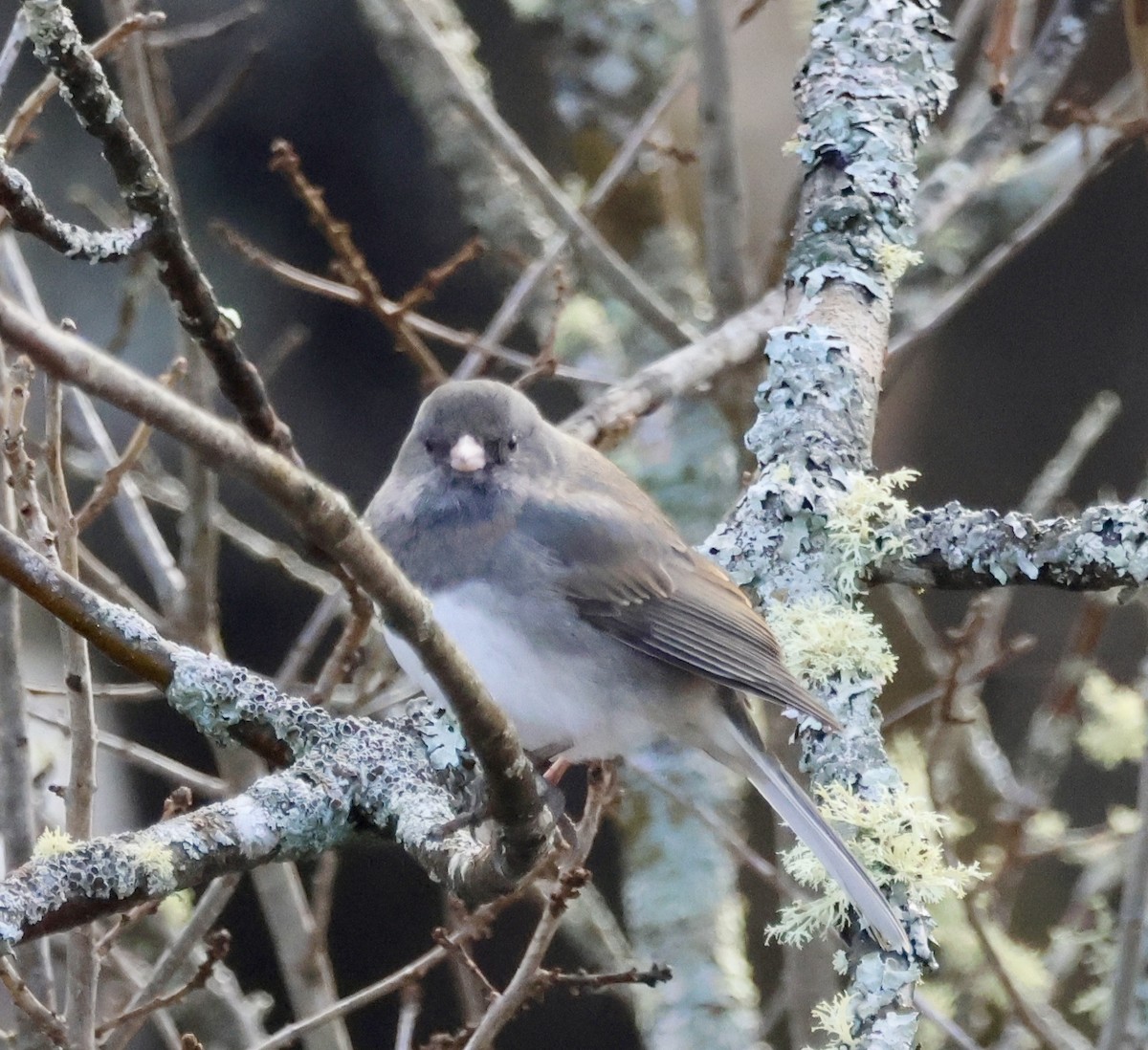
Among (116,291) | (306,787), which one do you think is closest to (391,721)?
(306,787)

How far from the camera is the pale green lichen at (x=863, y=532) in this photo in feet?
5.66

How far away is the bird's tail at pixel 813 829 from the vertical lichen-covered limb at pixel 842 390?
0.08 feet

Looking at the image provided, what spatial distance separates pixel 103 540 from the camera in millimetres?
3871

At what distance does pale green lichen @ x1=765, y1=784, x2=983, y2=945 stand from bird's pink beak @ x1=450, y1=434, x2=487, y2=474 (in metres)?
0.67

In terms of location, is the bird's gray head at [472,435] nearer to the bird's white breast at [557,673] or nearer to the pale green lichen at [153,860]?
the bird's white breast at [557,673]

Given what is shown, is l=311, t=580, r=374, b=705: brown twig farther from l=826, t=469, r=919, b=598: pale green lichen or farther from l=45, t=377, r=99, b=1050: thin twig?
l=826, t=469, r=919, b=598: pale green lichen

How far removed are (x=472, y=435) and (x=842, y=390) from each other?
50 centimetres

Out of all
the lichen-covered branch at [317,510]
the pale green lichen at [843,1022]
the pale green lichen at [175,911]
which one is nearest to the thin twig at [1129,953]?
the pale green lichen at [843,1022]

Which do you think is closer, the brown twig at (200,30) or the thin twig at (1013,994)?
the thin twig at (1013,994)

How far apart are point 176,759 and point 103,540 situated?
610mm

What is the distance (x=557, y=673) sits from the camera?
1.87 meters

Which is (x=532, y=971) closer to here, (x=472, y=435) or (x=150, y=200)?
(x=472, y=435)

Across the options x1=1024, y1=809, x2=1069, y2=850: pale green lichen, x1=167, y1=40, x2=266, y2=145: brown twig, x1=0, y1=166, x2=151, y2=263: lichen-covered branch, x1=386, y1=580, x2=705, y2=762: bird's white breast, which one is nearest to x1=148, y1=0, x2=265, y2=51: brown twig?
x1=167, y1=40, x2=266, y2=145: brown twig

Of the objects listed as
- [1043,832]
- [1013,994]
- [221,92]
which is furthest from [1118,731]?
[221,92]
